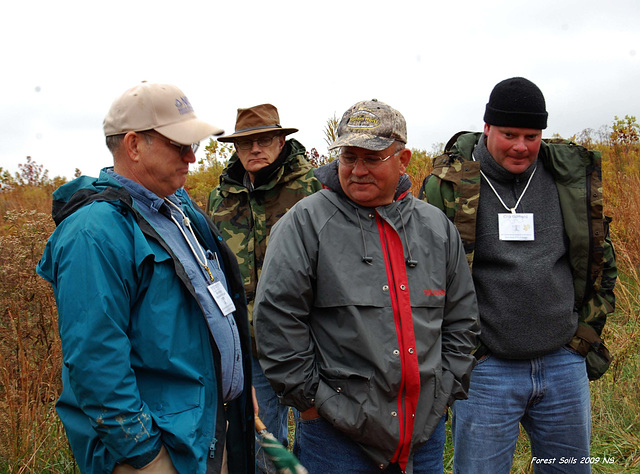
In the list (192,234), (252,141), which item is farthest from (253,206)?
(192,234)

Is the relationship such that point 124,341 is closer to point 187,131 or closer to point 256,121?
point 187,131

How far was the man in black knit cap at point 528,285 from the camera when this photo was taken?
8.91 ft

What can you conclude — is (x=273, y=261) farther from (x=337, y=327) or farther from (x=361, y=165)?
(x=361, y=165)

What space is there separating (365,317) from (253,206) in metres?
1.57

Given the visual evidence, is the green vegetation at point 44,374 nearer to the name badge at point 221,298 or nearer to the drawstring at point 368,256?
the name badge at point 221,298

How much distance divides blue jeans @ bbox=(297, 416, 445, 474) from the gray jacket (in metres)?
0.08

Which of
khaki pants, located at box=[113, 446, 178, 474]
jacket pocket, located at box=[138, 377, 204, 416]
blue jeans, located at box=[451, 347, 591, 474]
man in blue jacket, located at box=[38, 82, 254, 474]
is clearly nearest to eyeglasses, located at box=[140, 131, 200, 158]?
man in blue jacket, located at box=[38, 82, 254, 474]

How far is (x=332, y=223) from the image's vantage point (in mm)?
2305

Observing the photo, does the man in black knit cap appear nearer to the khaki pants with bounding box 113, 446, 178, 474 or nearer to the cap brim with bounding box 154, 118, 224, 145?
the cap brim with bounding box 154, 118, 224, 145

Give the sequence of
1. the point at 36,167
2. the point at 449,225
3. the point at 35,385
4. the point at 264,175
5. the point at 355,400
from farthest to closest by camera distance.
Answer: the point at 36,167, the point at 264,175, the point at 35,385, the point at 449,225, the point at 355,400

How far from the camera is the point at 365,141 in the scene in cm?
230

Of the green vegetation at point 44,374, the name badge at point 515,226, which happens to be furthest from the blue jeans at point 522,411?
the green vegetation at point 44,374

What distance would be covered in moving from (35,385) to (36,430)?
281mm


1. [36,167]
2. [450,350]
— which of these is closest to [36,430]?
[450,350]
